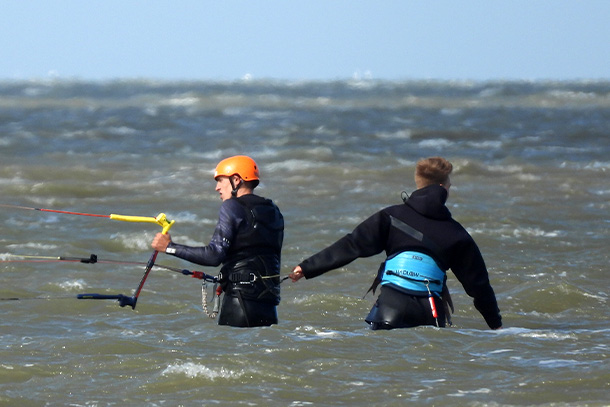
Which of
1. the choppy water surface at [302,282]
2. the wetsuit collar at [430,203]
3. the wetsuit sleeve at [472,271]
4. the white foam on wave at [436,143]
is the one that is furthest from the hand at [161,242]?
the white foam on wave at [436,143]

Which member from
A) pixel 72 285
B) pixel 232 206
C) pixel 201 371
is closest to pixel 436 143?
pixel 72 285

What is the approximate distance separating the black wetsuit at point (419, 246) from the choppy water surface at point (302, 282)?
39 centimetres

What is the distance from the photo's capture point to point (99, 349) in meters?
9.51

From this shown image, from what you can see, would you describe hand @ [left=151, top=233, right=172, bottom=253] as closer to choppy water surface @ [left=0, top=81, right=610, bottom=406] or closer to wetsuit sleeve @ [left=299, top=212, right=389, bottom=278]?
choppy water surface @ [left=0, top=81, right=610, bottom=406]

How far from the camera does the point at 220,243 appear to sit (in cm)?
885

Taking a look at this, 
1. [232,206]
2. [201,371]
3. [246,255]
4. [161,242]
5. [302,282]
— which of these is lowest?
[201,371]

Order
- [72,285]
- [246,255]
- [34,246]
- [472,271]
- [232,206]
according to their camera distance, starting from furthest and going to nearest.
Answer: [34,246] → [72,285] → [246,255] → [232,206] → [472,271]

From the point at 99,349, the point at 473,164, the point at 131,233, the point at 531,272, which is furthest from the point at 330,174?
the point at 99,349

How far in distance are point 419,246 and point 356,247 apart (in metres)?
0.49

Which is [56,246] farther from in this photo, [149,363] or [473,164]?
[473,164]

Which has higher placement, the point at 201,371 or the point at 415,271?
the point at 415,271

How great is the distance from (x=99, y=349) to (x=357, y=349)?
211 centimetres

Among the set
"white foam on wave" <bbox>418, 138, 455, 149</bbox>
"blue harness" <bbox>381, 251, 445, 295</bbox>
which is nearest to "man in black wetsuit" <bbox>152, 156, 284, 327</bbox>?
"blue harness" <bbox>381, 251, 445, 295</bbox>

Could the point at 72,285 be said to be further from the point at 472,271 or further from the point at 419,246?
the point at 472,271
